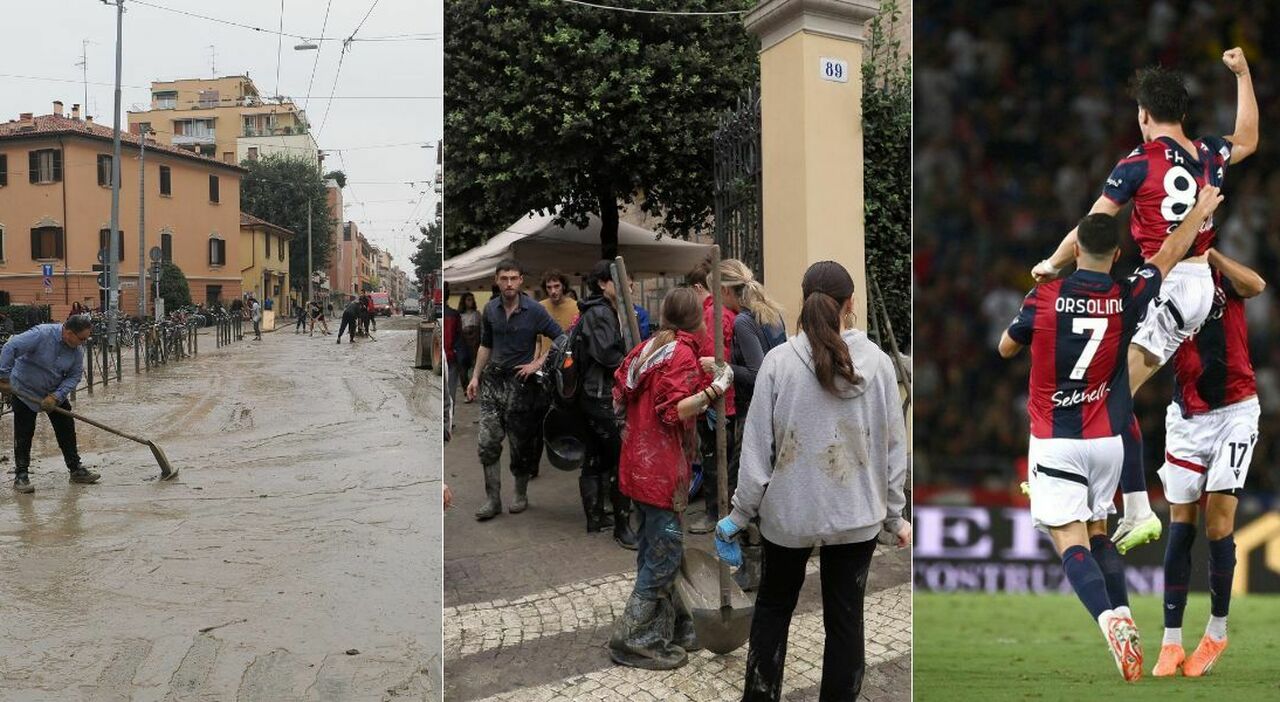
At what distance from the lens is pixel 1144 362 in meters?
2.39

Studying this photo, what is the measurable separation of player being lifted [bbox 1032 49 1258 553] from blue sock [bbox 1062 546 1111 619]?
26 cm

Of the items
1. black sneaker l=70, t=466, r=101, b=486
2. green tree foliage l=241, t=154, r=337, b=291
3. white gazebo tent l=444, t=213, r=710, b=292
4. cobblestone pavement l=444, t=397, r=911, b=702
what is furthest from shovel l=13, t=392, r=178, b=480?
white gazebo tent l=444, t=213, r=710, b=292

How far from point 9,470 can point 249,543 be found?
583mm

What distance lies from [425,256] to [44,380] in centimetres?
96

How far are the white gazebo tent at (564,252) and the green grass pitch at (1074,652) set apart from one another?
3.88 meters

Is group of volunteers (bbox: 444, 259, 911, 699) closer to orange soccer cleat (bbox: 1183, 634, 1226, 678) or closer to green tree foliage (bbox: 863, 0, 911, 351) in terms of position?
green tree foliage (bbox: 863, 0, 911, 351)

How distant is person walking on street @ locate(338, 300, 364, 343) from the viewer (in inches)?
114

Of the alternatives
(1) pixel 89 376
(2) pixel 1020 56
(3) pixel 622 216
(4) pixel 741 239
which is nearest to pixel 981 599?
(2) pixel 1020 56

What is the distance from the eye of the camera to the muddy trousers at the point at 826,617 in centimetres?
272

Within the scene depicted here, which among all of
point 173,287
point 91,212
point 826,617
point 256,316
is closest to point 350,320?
point 256,316

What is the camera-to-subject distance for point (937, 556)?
2.51m

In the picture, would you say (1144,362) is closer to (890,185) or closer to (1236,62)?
(1236,62)

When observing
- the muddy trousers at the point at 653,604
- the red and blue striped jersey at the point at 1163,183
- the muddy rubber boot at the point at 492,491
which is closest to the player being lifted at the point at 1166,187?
the red and blue striped jersey at the point at 1163,183

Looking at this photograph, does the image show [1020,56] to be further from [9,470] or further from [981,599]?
[9,470]
